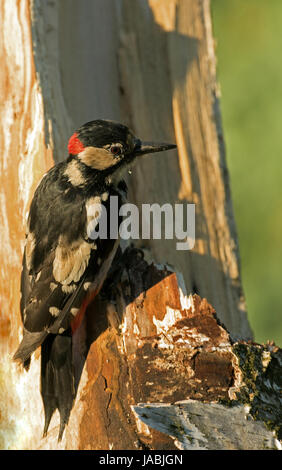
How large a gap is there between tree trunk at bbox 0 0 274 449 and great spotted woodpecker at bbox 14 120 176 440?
0.10 meters

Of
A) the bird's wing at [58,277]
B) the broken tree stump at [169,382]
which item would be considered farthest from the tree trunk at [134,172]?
the bird's wing at [58,277]

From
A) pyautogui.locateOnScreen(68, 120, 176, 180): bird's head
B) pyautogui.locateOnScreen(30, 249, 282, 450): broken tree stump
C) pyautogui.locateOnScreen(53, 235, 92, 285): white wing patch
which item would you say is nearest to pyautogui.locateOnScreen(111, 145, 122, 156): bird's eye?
pyautogui.locateOnScreen(68, 120, 176, 180): bird's head

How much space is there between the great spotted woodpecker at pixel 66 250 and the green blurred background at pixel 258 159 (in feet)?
8.26

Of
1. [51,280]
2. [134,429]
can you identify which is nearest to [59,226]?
[51,280]

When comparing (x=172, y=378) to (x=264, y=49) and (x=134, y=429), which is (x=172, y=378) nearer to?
(x=134, y=429)

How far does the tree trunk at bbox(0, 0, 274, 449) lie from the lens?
2742mm

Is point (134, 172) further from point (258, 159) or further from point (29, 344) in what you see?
point (258, 159)

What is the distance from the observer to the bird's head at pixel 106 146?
3.32 meters

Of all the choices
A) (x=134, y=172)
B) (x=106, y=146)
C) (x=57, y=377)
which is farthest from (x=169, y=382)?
(x=134, y=172)

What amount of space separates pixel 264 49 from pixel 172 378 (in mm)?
4231

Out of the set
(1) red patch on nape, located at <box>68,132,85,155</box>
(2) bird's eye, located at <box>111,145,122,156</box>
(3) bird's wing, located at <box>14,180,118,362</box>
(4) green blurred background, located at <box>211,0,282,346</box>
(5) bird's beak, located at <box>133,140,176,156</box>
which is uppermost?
(4) green blurred background, located at <box>211,0,282,346</box>

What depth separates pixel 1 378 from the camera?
10.8 ft

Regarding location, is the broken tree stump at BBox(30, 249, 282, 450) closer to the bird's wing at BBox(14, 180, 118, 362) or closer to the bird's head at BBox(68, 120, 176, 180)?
the bird's wing at BBox(14, 180, 118, 362)

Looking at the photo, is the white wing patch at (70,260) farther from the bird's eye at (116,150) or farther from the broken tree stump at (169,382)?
the bird's eye at (116,150)
